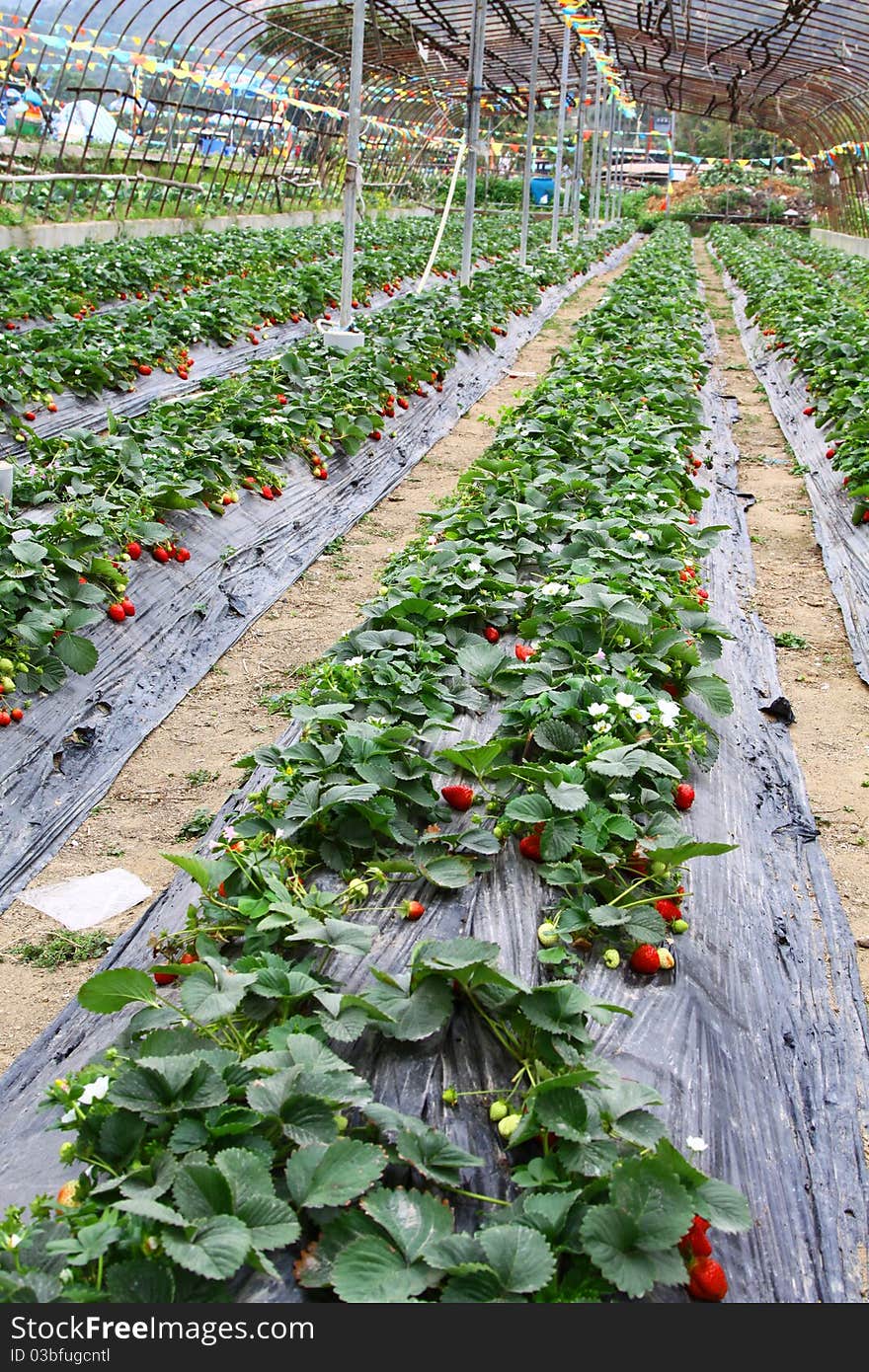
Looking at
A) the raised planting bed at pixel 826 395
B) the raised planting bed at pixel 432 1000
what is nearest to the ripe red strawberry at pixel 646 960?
the raised planting bed at pixel 432 1000

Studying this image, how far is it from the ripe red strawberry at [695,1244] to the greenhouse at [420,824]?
14mm

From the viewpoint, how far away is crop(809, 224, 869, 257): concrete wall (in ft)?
81.9

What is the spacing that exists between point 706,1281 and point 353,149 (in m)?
9.83

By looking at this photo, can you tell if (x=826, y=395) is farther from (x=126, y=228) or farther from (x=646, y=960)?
(x=126, y=228)

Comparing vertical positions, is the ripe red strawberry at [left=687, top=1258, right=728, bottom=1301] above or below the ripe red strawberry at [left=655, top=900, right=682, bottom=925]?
below

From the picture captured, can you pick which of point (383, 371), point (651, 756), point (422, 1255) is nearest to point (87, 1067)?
point (422, 1255)

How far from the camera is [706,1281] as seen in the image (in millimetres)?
2020

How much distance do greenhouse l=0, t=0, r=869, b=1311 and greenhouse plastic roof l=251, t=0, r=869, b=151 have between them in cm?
1278

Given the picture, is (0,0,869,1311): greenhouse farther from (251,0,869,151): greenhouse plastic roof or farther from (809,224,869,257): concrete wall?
(809,224,869,257): concrete wall

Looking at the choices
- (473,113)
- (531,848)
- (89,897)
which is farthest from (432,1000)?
(473,113)

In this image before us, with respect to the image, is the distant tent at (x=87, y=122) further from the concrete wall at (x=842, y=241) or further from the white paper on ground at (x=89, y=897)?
the white paper on ground at (x=89, y=897)

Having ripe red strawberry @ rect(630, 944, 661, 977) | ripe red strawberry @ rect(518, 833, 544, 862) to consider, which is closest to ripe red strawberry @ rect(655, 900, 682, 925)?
ripe red strawberry @ rect(630, 944, 661, 977)

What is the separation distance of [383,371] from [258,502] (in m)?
3.11

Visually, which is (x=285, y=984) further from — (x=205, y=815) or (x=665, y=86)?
(x=665, y=86)
